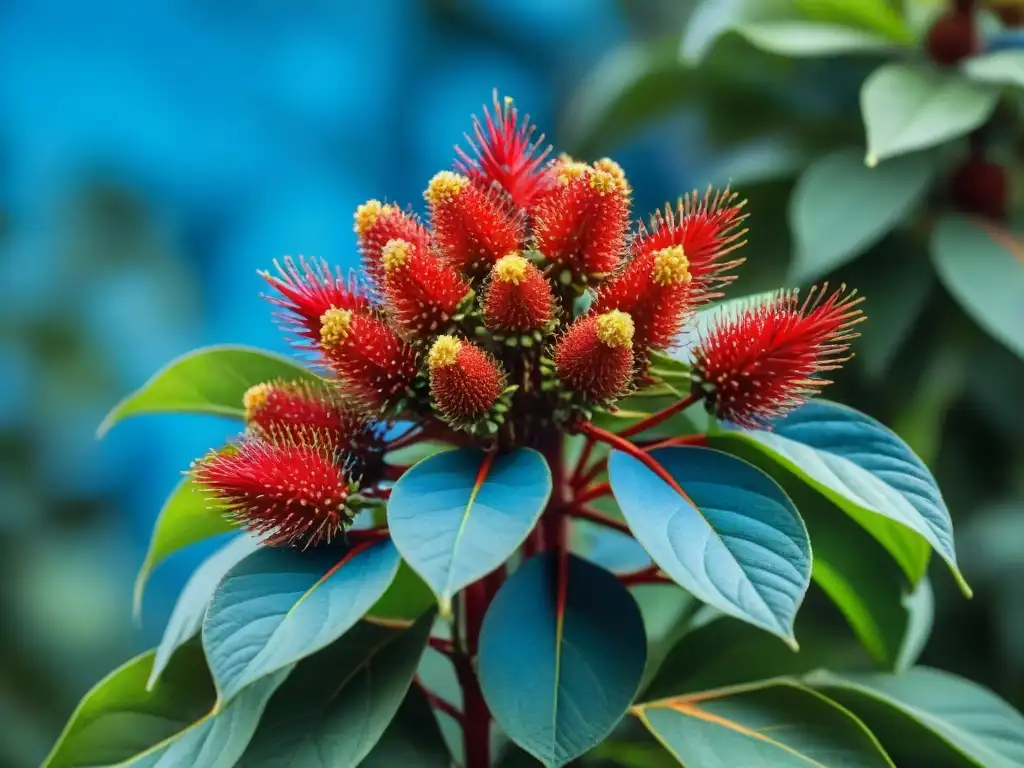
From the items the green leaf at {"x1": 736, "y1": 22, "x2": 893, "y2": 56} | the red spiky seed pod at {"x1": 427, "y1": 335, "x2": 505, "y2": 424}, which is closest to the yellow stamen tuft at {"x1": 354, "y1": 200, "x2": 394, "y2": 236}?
the red spiky seed pod at {"x1": 427, "y1": 335, "x2": 505, "y2": 424}

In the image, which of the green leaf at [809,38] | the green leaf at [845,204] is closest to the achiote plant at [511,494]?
the green leaf at [845,204]

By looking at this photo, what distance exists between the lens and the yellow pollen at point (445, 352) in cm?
56

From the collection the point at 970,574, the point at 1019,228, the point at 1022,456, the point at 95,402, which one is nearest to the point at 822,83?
the point at 1019,228

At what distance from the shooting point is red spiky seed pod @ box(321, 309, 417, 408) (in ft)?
1.89

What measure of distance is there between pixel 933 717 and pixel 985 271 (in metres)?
0.46

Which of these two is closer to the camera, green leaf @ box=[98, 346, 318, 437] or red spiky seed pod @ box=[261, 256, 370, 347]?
red spiky seed pod @ box=[261, 256, 370, 347]

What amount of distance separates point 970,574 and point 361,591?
→ 106cm

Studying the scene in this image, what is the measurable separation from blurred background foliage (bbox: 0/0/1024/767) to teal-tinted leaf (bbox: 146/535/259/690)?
556 millimetres

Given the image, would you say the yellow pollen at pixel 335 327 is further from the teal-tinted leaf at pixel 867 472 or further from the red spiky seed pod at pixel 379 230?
the teal-tinted leaf at pixel 867 472

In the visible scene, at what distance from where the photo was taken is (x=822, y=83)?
1.28m

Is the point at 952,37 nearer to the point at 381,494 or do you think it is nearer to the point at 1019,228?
the point at 1019,228

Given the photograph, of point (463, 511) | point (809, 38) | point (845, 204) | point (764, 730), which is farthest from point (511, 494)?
point (809, 38)

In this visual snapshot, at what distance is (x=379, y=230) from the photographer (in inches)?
25.1

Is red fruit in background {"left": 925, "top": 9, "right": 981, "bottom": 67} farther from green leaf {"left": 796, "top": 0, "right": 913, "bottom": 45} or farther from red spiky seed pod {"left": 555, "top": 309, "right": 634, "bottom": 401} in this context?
red spiky seed pod {"left": 555, "top": 309, "right": 634, "bottom": 401}
